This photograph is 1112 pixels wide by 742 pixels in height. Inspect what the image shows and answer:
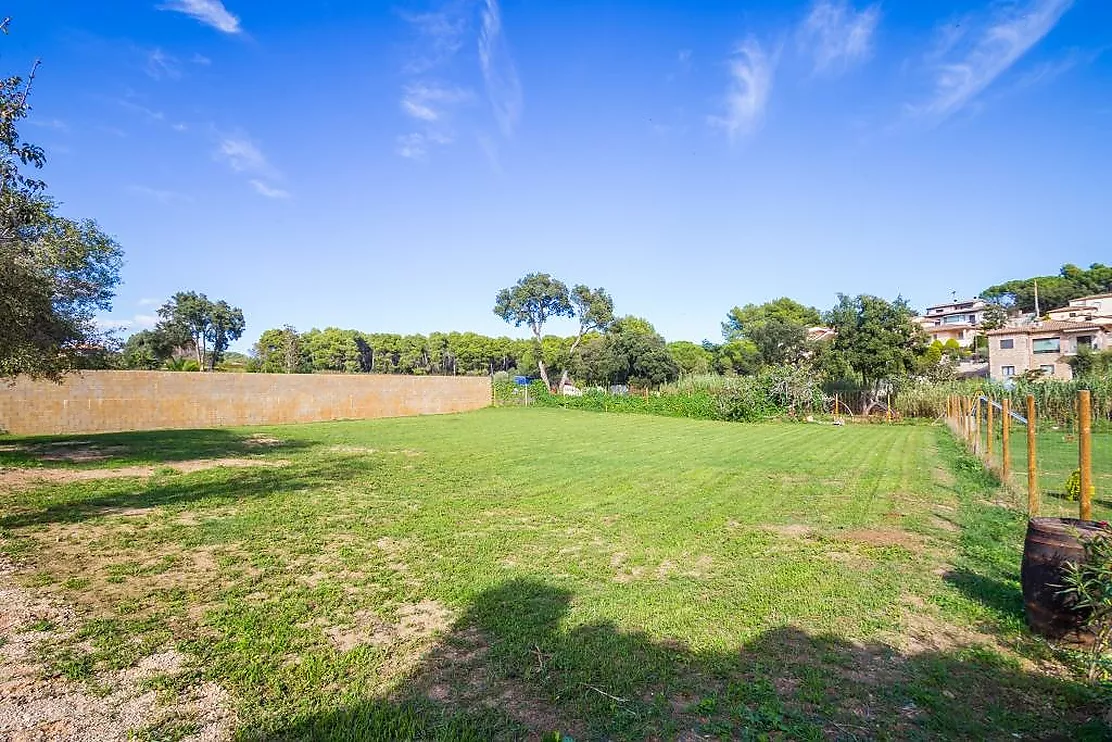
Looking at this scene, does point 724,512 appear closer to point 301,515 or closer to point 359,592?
point 359,592

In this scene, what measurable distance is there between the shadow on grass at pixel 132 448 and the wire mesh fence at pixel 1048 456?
1370 centimetres

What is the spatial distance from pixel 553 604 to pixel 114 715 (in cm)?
247

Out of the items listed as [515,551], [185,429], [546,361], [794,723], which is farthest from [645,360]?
[794,723]

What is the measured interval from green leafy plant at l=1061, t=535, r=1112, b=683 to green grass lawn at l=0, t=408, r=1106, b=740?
231mm

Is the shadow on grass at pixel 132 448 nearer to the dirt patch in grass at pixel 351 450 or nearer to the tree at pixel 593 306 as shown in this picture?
the dirt patch in grass at pixel 351 450

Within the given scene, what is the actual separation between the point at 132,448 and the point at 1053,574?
1656 cm

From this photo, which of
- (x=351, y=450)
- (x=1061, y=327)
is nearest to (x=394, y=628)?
(x=351, y=450)

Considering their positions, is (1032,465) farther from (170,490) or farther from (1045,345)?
(1045,345)

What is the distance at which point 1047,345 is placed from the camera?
37.0 meters

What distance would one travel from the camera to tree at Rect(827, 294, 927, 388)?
88.9 ft

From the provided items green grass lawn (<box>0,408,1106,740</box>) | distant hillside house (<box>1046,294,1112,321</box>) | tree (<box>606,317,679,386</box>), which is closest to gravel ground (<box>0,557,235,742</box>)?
green grass lawn (<box>0,408,1106,740</box>)

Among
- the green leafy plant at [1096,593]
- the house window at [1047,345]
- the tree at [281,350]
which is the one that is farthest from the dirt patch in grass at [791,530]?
the tree at [281,350]

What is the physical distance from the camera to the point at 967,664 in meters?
3.23

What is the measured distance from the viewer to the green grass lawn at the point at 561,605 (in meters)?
2.74
